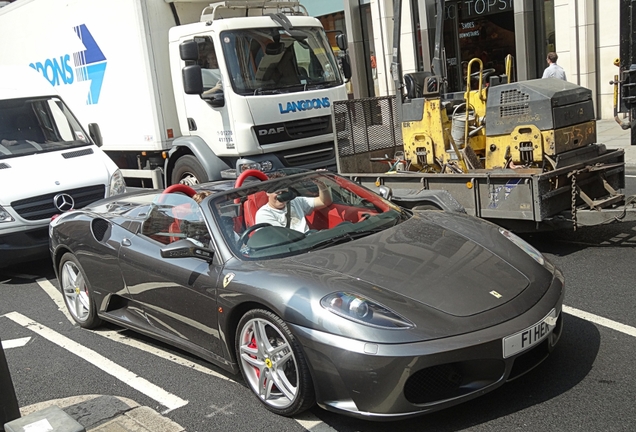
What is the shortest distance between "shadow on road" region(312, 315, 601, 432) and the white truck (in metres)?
6.07

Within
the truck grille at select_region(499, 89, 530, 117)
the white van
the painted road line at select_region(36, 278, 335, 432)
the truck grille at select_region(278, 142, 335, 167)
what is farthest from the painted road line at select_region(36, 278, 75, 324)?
the truck grille at select_region(499, 89, 530, 117)

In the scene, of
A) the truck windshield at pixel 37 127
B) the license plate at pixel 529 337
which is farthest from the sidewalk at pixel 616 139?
the truck windshield at pixel 37 127

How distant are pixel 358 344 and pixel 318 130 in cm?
721

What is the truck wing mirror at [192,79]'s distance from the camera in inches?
379

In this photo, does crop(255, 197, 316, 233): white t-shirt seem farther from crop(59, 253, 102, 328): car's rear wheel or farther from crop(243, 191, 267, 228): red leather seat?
crop(59, 253, 102, 328): car's rear wheel

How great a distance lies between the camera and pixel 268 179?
537cm

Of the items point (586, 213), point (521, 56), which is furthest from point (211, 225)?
point (521, 56)

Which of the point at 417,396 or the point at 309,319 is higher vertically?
the point at 309,319

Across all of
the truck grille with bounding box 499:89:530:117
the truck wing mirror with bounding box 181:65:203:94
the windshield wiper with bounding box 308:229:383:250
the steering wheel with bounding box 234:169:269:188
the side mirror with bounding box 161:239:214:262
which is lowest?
the windshield wiper with bounding box 308:229:383:250

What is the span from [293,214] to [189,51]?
5.41 m

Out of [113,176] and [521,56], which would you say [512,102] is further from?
[521,56]

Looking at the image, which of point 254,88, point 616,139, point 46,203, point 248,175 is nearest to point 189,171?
point 254,88

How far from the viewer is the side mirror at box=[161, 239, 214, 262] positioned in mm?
4430

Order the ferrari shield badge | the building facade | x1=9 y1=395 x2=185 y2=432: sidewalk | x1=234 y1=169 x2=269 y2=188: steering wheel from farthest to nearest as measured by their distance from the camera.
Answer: the building facade
x1=234 y1=169 x2=269 y2=188: steering wheel
the ferrari shield badge
x1=9 y1=395 x2=185 y2=432: sidewalk
